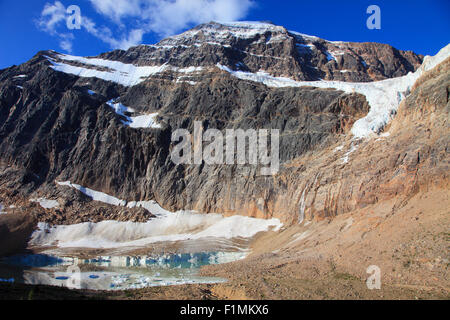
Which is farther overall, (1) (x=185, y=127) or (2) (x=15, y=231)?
(1) (x=185, y=127)

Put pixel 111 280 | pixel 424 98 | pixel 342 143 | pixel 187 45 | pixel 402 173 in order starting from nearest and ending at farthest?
pixel 111 280, pixel 402 173, pixel 424 98, pixel 342 143, pixel 187 45

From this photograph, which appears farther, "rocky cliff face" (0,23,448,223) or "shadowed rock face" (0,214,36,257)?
"shadowed rock face" (0,214,36,257)

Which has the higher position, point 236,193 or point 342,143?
point 342,143

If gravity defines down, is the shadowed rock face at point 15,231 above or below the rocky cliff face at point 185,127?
below

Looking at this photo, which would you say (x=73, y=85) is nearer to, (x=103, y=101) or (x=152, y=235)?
(x=103, y=101)

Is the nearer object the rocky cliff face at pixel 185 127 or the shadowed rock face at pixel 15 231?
the rocky cliff face at pixel 185 127

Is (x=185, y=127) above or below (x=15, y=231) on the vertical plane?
above

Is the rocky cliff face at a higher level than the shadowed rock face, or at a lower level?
higher

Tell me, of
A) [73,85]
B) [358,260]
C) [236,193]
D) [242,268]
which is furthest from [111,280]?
[73,85]
